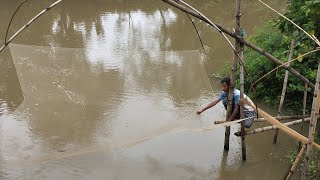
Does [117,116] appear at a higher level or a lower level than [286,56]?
lower

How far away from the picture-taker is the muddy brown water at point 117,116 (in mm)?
4168

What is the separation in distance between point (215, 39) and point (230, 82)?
16.0 feet

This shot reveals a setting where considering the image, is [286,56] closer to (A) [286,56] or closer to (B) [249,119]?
(A) [286,56]

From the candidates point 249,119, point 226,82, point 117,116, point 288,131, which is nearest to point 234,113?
point 249,119

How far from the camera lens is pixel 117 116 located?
5199 mm

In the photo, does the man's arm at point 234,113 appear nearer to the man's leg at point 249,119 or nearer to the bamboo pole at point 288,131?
the man's leg at point 249,119

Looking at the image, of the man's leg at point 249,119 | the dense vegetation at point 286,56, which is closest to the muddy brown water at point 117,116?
the dense vegetation at point 286,56

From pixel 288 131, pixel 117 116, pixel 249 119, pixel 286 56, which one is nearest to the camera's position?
pixel 288 131

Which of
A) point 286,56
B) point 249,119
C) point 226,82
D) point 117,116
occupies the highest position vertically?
point 226,82

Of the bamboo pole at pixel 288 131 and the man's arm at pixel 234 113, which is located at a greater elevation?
the bamboo pole at pixel 288 131

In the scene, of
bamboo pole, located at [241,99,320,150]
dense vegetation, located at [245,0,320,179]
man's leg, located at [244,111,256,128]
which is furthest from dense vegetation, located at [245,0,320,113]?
bamboo pole, located at [241,99,320,150]

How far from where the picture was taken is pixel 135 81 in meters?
5.94

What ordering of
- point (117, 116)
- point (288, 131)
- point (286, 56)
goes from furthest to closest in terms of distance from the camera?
point (286, 56) < point (117, 116) < point (288, 131)

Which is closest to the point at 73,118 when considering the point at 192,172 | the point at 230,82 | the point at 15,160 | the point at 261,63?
the point at 15,160
